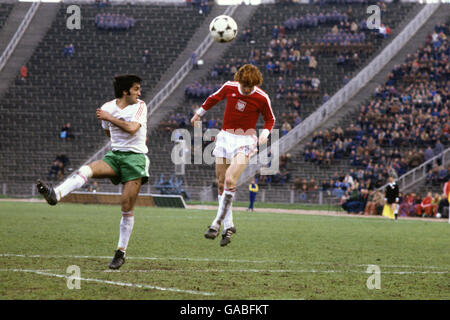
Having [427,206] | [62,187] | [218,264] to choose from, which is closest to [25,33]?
[427,206]

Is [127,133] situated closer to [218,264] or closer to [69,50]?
[218,264]

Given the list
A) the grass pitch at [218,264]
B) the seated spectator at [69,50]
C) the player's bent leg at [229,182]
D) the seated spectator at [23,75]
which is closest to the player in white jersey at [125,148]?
the grass pitch at [218,264]

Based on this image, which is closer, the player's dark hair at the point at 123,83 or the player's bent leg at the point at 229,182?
the player's dark hair at the point at 123,83

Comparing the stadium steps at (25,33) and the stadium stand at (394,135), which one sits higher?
the stadium steps at (25,33)

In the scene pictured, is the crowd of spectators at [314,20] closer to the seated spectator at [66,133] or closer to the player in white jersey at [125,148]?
the seated spectator at [66,133]

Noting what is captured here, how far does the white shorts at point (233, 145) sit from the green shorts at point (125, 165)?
2.19 m

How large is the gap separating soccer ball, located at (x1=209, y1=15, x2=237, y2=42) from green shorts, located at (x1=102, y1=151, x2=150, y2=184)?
13.0ft

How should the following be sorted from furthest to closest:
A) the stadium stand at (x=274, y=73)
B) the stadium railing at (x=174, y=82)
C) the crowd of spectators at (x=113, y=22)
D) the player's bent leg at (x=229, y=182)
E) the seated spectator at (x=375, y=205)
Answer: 1. the crowd of spectators at (x=113, y=22)
2. the stadium railing at (x=174, y=82)
3. the stadium stand at (x=274, y=73)
4. the seated spectator at (x=375, y=205)
5. the player's bent leg at (x=229, y=182)

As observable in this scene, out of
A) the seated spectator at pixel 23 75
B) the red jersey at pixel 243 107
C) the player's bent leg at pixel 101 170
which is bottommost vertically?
the player's bent leg at pixel 101 170

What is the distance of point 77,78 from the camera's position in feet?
157

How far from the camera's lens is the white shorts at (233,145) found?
11.9 meters

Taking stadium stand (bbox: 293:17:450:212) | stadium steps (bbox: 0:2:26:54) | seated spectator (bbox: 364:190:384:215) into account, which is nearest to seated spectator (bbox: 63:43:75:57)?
stadium steps (bbox: 0:2:26:54)

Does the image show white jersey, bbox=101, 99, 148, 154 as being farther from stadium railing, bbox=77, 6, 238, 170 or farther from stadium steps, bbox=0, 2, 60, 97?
stadium steps, bbox=0, 2, 60, 97

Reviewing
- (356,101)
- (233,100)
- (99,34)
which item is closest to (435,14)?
(356,101)
